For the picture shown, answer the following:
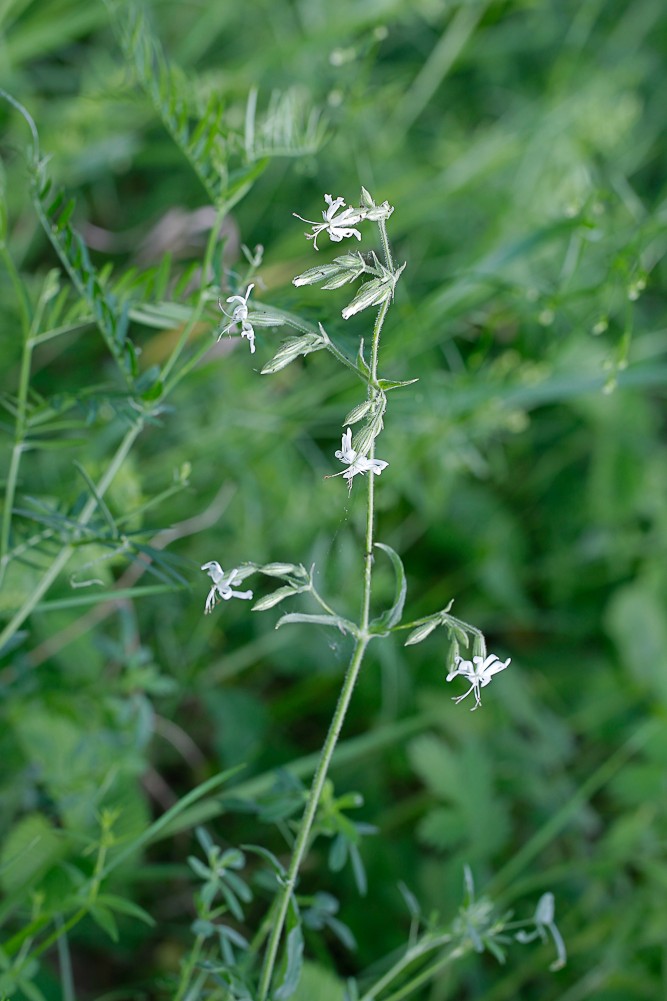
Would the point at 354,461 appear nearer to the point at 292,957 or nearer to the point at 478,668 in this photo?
the point at 478,668

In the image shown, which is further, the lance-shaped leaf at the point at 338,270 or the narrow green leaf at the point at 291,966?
the narrow green leaf at the point at 291,966

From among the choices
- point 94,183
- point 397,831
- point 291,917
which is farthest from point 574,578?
point 291,917

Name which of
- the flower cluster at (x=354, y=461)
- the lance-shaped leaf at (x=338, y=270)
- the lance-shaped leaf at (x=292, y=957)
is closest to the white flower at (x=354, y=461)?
the flower cluster at (x=354, y=461)

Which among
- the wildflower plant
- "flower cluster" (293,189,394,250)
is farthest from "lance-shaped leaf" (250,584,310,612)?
"flower cluster" (293,189,394,250)

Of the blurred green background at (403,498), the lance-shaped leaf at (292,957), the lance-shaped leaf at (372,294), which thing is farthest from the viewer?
the blurred green background at (403,498)

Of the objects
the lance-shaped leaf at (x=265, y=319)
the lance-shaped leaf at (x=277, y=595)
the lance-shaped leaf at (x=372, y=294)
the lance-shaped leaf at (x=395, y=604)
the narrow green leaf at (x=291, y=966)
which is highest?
the lance-shaped leaf at (x=372, y=294)

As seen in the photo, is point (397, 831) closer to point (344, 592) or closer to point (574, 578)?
point (344, 592)

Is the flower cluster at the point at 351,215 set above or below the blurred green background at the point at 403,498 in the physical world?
above

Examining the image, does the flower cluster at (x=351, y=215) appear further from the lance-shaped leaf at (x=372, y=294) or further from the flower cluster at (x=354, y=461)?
the flower cluster at (x=354, y=461)

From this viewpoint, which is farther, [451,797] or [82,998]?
[451,797]
